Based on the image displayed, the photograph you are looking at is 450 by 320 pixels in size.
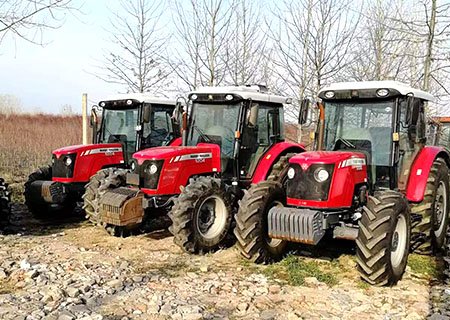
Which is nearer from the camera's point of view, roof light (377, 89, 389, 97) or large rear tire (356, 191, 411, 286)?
large rear tire (356, 191, 411, 286)

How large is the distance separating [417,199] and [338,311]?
227 cm

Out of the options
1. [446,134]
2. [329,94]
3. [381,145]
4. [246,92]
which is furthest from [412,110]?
[446,134]

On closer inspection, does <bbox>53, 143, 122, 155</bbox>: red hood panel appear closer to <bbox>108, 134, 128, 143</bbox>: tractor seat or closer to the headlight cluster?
<bbox>108, 134, 128, 143</bbox>: tractor seat

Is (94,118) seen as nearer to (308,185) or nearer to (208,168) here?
(208,168)

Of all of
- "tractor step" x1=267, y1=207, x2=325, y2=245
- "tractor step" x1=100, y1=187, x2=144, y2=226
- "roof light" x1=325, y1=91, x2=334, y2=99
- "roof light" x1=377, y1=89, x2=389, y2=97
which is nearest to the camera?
"tractor step" x1=267, y1=207, x2=325, y2=245

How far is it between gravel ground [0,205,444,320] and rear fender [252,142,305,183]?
1.31 meters

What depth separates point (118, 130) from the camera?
29.4 ft

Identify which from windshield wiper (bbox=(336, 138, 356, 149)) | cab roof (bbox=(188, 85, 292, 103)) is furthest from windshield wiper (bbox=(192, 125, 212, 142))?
windshield wiper (bbox=(336, 138, 356, 149))

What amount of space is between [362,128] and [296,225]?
1706 millimetres

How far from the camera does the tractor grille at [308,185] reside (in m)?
5.60

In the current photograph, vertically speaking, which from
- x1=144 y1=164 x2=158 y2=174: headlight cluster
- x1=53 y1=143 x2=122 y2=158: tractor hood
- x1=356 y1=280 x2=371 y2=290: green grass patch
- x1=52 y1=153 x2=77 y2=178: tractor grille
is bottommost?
x1=356 y1=280 x2=371 y2=290: green grass patch

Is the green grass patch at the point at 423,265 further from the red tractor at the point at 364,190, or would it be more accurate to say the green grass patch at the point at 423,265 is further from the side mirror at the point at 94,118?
the side mirror at the point at 94,118

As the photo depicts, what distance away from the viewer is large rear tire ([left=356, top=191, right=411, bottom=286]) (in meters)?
5.05

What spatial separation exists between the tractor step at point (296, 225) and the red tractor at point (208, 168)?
1.13m
